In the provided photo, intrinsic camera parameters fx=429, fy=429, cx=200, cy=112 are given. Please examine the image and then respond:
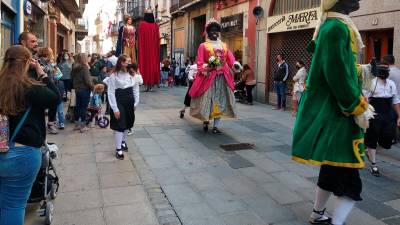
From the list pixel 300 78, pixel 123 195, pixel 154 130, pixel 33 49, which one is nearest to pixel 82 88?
pixel 154 130

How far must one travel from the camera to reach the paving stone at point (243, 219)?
3.96 meters

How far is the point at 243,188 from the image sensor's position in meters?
4.99

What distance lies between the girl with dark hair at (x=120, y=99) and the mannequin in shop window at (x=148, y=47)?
27.8 ft

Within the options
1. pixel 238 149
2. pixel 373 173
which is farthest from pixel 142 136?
pixel 373 173

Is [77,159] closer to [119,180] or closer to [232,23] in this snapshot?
[119,180]

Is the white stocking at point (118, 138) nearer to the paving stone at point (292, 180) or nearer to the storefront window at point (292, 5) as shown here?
the paving stone at point (292, 180)

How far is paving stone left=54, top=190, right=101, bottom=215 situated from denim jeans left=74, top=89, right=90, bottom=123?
4025 mm

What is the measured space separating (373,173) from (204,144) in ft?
9.10

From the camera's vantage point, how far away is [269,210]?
14.1 feet

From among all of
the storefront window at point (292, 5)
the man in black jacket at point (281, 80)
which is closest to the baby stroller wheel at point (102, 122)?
the man in black jacket at point (281, 80)

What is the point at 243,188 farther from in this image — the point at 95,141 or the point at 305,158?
the point at 95,141

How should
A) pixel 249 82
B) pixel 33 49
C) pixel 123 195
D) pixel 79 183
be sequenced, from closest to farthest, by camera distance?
pixel 123 195 → pixel 33 49 → pixel 79 183 → pixel 249 82

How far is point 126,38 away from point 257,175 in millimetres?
9266

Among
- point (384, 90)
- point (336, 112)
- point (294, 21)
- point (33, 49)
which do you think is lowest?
point (336, 112)
